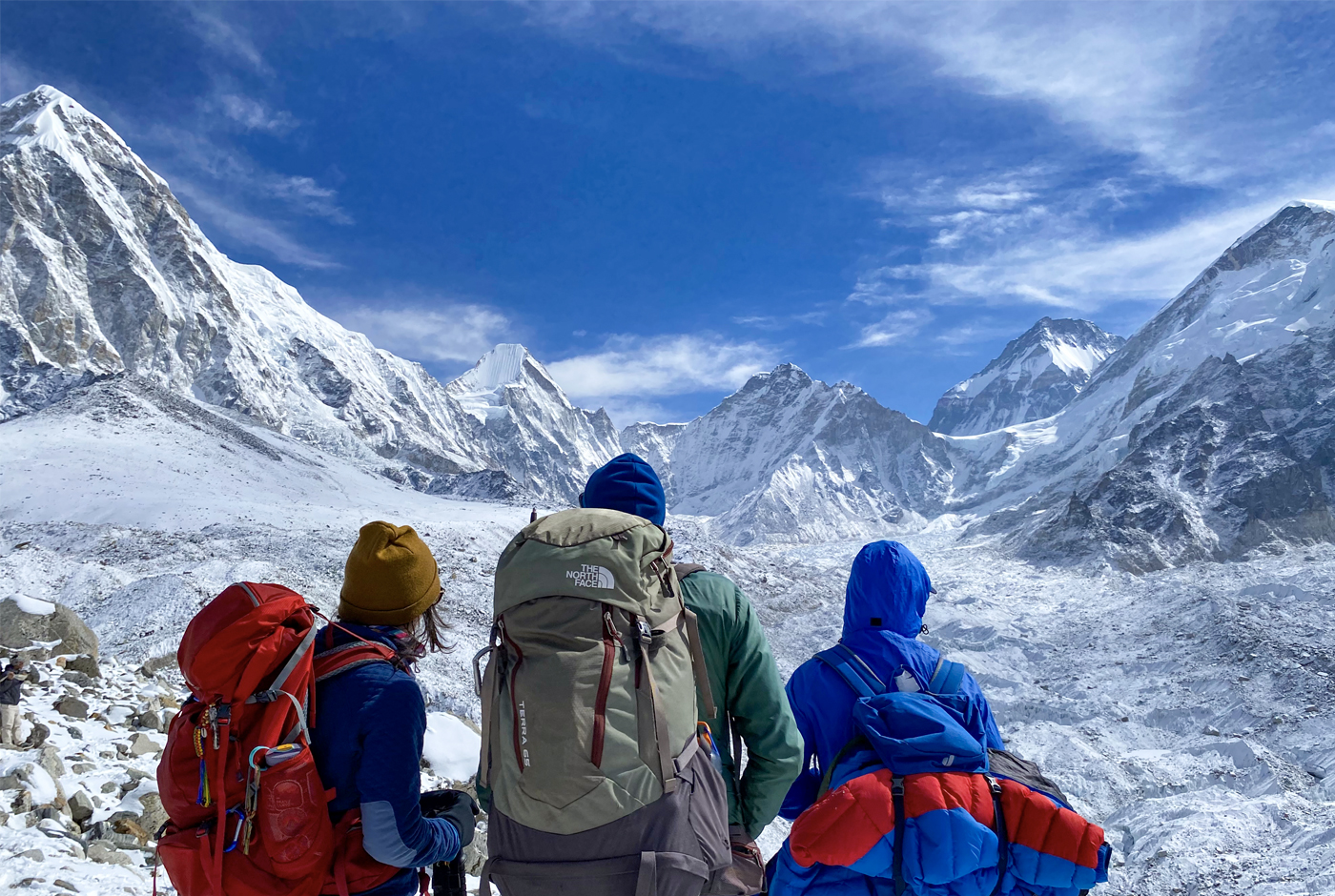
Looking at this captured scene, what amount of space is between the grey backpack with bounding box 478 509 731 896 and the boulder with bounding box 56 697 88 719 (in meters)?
9.32

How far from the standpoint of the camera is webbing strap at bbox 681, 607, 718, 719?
2666mm

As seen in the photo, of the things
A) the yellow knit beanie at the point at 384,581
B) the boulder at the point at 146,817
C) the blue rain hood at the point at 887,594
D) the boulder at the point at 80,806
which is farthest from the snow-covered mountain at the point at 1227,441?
the yellow knit beanie at the point at 384,581

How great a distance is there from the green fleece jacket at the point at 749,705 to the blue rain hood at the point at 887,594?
560 mm

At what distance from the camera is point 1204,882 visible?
1464cm

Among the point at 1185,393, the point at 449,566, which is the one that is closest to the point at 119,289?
the point at 449,566

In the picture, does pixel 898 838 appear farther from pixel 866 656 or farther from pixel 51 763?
pixel 51 763

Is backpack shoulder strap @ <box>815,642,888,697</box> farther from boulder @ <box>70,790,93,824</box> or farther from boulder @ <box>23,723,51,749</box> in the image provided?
boulder @ <box>23,723,51,749</box>

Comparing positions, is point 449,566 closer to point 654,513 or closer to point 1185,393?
point 654,513

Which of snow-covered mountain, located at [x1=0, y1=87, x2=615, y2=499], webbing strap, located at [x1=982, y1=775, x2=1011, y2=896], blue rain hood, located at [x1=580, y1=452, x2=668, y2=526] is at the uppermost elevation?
snow-covered mountain, located at [x1=0, y1=87, x2=615, y2=499]

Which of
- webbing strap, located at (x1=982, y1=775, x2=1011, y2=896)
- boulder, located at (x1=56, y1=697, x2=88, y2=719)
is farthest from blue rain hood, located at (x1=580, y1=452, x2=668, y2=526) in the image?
boulder, located at (x1=56, y1=697, x2=88, y2=719)

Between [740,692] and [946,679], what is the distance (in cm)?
95

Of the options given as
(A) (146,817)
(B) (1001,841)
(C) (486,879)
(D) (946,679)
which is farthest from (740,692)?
(A) (146,817)

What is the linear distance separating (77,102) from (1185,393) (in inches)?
7650

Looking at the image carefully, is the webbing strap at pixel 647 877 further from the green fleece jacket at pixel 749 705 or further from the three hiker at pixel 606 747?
the green fleece jacket at pixel 749 705
